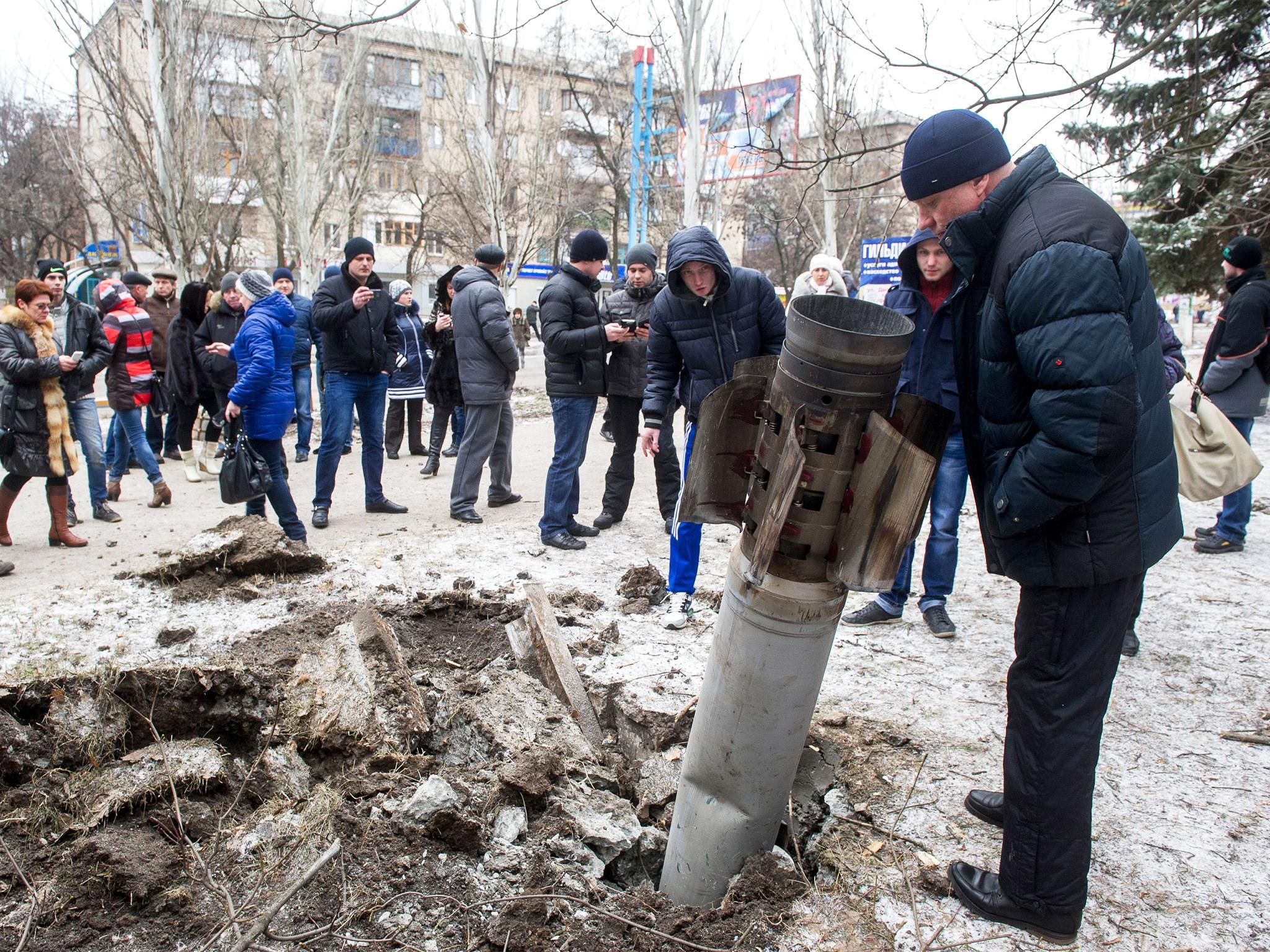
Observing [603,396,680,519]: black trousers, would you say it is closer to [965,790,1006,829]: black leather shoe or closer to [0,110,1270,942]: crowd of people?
[0,110,1270,942]: crowd of people

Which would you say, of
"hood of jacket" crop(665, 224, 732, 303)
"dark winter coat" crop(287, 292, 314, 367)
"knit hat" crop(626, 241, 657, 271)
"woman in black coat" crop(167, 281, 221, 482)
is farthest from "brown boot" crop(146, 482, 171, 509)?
"hood of jacket" crop(665, 224, 732, 303)

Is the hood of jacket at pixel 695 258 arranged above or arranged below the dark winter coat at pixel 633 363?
above

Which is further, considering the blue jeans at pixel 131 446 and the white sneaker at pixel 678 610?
the blue jeans at pixel 131 446

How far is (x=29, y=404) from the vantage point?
5930mm

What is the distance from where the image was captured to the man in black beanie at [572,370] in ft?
20.4

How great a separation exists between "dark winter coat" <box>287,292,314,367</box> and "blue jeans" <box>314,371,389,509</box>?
10.2 ft

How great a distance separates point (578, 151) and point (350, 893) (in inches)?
1686

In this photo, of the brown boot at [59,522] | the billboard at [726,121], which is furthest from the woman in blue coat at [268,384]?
the billboard at [726,121]

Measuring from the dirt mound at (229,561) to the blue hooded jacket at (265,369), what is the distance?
86cm

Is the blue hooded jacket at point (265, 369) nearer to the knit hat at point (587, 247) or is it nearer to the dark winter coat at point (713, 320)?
the knit hat at point (587, 247)

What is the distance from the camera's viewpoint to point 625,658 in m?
4.27

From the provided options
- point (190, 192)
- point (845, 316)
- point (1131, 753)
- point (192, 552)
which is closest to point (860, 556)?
point (845, 316)

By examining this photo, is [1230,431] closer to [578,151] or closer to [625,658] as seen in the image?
[625,658]

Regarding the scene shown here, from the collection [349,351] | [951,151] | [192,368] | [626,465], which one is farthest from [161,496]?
[951,151]
